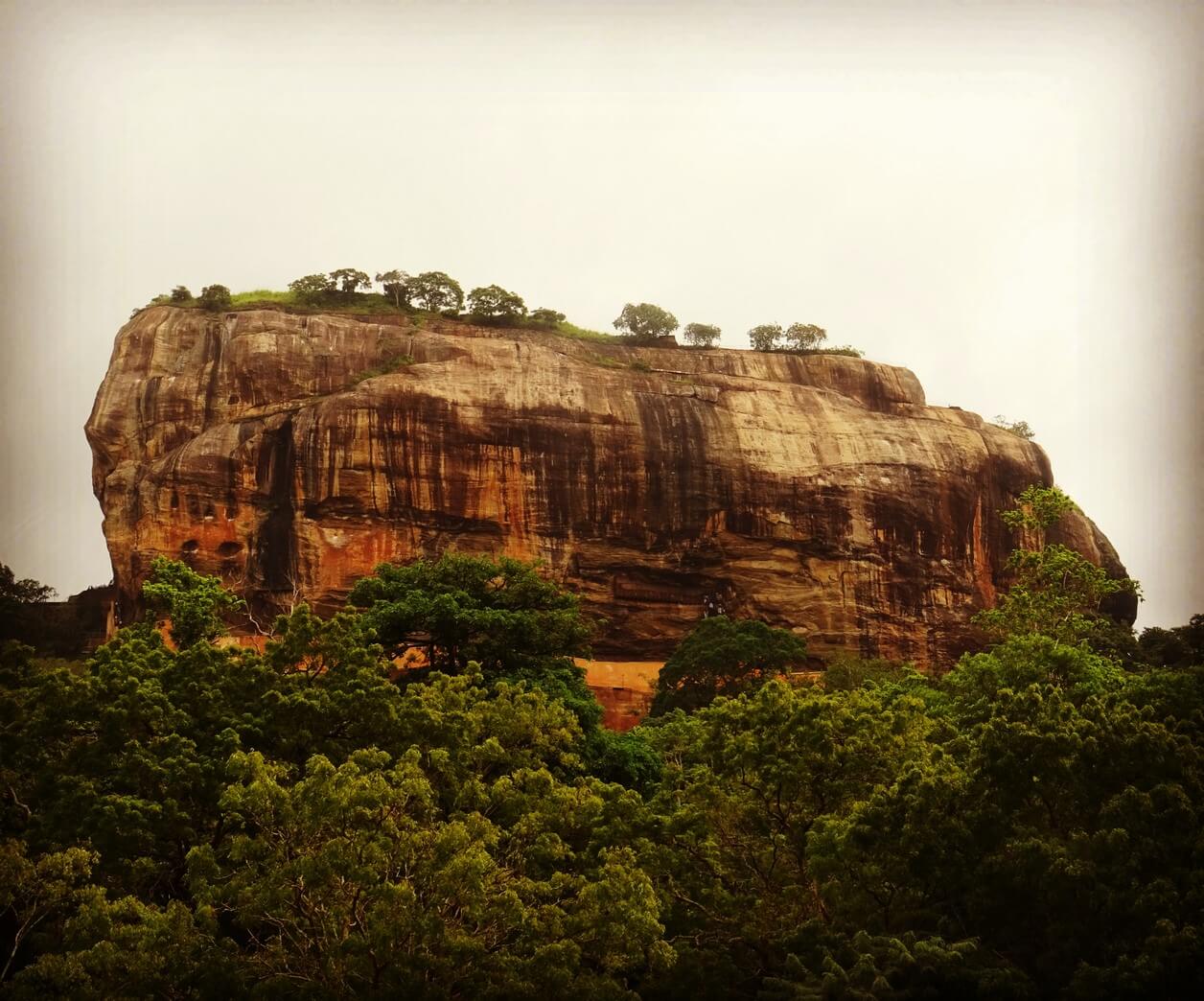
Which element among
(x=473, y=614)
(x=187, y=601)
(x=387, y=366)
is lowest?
(x=473, y=614)

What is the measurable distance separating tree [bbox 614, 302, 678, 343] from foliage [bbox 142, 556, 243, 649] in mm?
23818

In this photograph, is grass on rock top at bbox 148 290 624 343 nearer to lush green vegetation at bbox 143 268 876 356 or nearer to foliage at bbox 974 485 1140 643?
lush green vegetation at bbox 143 268 876 356

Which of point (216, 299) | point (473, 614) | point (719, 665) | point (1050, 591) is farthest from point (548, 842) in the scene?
point (216, 299)

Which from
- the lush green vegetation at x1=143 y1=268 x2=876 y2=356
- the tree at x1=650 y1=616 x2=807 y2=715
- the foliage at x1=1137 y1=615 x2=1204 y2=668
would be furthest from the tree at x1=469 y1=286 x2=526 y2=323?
the foliage at x1=1137 y1=615 x2=1204 y2=668

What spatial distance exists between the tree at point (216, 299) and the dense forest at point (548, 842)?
2465 cm

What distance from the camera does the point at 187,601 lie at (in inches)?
1066

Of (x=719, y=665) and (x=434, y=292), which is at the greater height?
(x=434, y=292)

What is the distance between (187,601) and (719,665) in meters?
15.3

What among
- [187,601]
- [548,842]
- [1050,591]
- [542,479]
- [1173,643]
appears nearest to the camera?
[548,842]

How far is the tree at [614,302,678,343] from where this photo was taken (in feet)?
160

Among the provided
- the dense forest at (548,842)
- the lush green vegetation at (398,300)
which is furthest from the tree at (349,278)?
the dense forest at (548,842)

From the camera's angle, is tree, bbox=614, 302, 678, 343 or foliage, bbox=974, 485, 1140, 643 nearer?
foliage, bbox=974, 485, 1140, 643

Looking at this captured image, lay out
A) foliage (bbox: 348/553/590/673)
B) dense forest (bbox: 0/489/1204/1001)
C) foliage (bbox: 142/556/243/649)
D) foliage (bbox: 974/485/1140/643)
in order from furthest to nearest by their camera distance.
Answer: foliage (bbox: 974/485/1140/643) < foliage (bbox: 142/556/243/649) < foliage (bbox: 348/553/590/673) < dense forest (bbox: 0/489/1204/1001)

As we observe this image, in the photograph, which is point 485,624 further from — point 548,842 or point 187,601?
point 548,842
